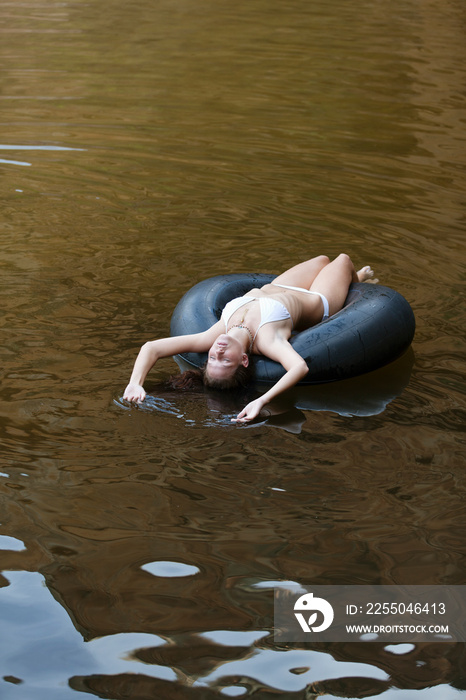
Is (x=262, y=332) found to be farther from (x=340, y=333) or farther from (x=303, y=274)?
(x=303, y=274)

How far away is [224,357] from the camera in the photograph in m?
5.04

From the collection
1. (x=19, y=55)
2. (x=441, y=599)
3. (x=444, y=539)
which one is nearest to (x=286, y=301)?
(x=444, y=539)

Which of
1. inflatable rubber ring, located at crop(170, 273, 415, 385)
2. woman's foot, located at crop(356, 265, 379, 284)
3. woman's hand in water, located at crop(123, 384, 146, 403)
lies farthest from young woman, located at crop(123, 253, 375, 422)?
woman's foot, located at crop(356, 265, 379, 284)

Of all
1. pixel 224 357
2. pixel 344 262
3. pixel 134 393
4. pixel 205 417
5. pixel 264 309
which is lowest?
pixel 205 417

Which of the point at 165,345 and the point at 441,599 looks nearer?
the point at 441,599

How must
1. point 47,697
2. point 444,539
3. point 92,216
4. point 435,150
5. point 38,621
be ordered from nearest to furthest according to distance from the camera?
point 47,697
point 38,621
point 444,539
point 92,216
point 435,150

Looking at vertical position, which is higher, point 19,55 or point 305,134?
point 19,55

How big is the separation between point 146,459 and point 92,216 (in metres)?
4.30

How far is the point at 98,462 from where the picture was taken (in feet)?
14.3

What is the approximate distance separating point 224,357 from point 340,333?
0.78 metres

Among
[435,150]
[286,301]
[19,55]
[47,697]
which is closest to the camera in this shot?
[47,697]

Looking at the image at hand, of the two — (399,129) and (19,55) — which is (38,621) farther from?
(19,55)

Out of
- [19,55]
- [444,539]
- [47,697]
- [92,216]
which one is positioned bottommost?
[47,697]

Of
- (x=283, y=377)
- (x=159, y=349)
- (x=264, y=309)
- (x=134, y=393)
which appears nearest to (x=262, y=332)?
(x=264, y=309)
